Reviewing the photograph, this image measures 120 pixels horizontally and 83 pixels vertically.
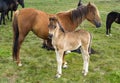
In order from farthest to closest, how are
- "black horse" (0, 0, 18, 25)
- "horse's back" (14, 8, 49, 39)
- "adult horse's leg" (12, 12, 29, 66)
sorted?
"black horse" (0, 0, 18, 25) → "adult horse's leg" (12, 12, 29, 66) → "horse's back" (14, 8, 49, 39)

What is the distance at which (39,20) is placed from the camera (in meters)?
7.59

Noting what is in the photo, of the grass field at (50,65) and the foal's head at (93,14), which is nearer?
the grass field at (50,65)

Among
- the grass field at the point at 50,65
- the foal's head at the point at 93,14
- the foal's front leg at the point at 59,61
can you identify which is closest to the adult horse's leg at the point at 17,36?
the grass field at the point at 50,65

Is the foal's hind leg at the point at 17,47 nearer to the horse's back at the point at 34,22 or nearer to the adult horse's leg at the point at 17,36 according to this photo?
the adult horse's leg at the point at 17,36

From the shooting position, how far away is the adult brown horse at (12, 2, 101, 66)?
24.9 feet

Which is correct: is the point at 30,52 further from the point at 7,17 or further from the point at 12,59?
the point at 7,17

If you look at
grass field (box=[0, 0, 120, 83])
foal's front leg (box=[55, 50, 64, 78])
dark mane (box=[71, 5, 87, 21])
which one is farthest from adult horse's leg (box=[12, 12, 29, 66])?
dark mane (box=[71, 5, 87, 21])

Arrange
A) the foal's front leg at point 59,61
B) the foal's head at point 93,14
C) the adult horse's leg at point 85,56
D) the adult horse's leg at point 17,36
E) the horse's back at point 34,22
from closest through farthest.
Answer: the foal's front leg at point 59,61 < the adult horse's leg at point 85,56 < the horse's back at point 34,22 < the adult horse's leg at point 17,36 < the foal's head at point 93,14

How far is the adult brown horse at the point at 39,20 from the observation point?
760 cm

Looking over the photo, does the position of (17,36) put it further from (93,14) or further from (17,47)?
(93,14)

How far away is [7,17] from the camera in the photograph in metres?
15.4

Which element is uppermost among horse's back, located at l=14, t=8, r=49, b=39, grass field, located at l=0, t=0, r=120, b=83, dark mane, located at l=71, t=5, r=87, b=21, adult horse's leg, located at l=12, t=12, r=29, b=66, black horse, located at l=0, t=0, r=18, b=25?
dark mane, located at l=71, t=5, r=87, b=21

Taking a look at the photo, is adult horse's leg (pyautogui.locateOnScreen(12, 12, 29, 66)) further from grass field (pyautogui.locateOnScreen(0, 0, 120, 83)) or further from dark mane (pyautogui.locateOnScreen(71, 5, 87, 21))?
dark mane (pyautogui.locateOnScreen(71, 5, 87, 21))

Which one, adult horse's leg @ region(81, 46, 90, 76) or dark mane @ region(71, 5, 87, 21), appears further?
dark mane @ region(71, 5, 87, 21)
